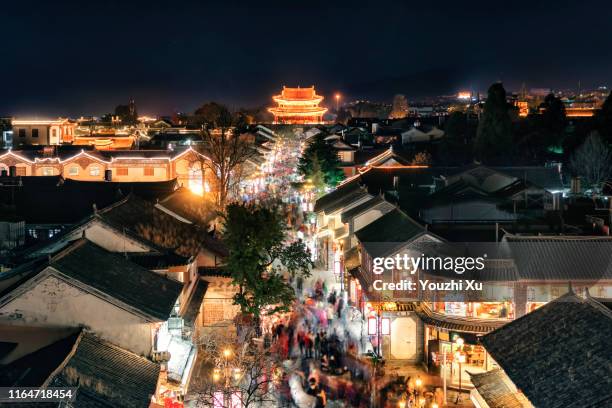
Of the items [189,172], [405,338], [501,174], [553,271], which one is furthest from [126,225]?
[189,172]

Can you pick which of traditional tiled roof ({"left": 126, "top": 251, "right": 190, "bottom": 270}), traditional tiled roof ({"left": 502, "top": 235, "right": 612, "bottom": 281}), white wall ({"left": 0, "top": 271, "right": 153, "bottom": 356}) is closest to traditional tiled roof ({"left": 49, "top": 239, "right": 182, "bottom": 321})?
white wall ({"left": 0, "top": 271, "right": 153, "bottom": 356})

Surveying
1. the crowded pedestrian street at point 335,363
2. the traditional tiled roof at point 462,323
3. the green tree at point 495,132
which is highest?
the green tree at point 495,132

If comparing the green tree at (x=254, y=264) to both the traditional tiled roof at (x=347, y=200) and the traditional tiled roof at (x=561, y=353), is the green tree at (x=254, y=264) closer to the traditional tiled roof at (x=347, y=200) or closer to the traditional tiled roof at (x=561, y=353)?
the traditional tiled roof at (x=561, y=353)

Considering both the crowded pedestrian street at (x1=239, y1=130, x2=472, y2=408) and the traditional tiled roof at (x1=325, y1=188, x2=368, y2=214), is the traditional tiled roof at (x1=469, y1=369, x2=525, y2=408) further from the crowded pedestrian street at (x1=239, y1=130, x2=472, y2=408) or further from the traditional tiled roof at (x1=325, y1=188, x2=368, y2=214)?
the traditional tiled roof at (x1=325, y1=188, x2=368, y2=214)

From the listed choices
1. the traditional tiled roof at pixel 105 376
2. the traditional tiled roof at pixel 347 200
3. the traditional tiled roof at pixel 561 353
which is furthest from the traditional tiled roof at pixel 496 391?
the traditional tiled roof at pixel 347 200

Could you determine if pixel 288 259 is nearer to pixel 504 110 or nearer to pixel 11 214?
pixel 11 214
